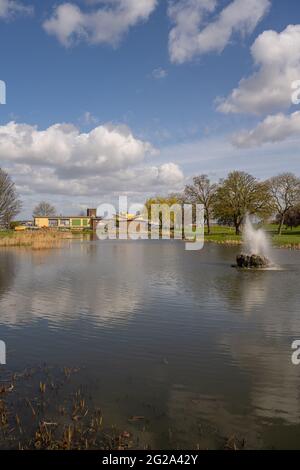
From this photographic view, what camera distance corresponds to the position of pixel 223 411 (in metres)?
7.55

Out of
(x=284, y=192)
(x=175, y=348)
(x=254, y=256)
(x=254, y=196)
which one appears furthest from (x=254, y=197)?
(x=175, y=348)

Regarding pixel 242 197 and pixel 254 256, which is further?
pixel 242 197

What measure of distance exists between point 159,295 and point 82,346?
849cm

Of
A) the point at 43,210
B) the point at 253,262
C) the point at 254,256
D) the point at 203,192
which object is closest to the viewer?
the point at 253,262

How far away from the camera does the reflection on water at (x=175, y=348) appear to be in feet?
23.8

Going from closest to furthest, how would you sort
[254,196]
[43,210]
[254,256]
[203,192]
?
[254,256], [254,196], [203,192], [43,210]

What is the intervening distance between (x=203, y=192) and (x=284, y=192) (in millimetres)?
18393

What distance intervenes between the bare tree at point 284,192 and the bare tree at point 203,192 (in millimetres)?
13385

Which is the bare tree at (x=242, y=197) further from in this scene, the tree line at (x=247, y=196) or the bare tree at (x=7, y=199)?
the bare tree at (x=7, y=199)

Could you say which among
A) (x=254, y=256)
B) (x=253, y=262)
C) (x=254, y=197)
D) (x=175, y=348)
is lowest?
(x=175, y=348)

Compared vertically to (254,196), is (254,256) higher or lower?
lower

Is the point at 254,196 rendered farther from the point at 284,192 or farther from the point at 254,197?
the point at 284,192

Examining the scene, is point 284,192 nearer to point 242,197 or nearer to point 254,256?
point 242,197

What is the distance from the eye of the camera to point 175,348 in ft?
37.6
